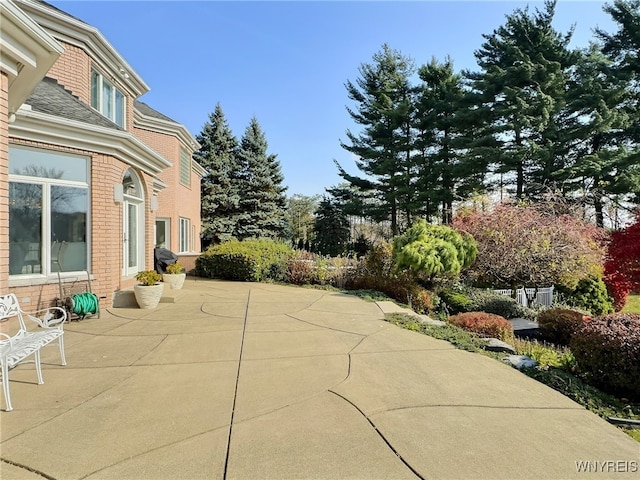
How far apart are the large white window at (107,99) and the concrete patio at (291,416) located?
716cm

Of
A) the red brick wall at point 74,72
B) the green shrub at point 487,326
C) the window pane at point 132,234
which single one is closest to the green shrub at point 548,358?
the green shrub at point 487,326

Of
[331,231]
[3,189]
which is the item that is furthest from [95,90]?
[331,231]

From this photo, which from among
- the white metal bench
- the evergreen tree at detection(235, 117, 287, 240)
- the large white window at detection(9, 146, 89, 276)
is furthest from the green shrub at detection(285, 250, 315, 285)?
the evergreen tree at detection(235, 117, 287, 240)

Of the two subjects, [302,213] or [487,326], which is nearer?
[487,326]

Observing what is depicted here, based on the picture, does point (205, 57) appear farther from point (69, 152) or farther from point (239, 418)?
point (239, 418)

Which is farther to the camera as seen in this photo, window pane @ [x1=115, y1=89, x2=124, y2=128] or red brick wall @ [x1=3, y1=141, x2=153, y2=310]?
window pane @ [x1=115, y1=89, x2=124, y2=128]

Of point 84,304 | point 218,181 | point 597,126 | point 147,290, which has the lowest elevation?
point 84,304

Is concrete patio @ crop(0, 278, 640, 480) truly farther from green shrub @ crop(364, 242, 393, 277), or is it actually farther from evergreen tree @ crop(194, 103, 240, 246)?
evergreen tree @ crop(194, 103, 240, 246)

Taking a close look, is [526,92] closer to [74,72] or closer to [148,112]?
[148,112]

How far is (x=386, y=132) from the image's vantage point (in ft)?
91.1

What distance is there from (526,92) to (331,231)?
55.5 ft

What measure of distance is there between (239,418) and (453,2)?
994 centimetres

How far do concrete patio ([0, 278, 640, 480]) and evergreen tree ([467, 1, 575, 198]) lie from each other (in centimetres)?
1886

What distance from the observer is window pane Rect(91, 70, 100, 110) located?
31.9 feet
